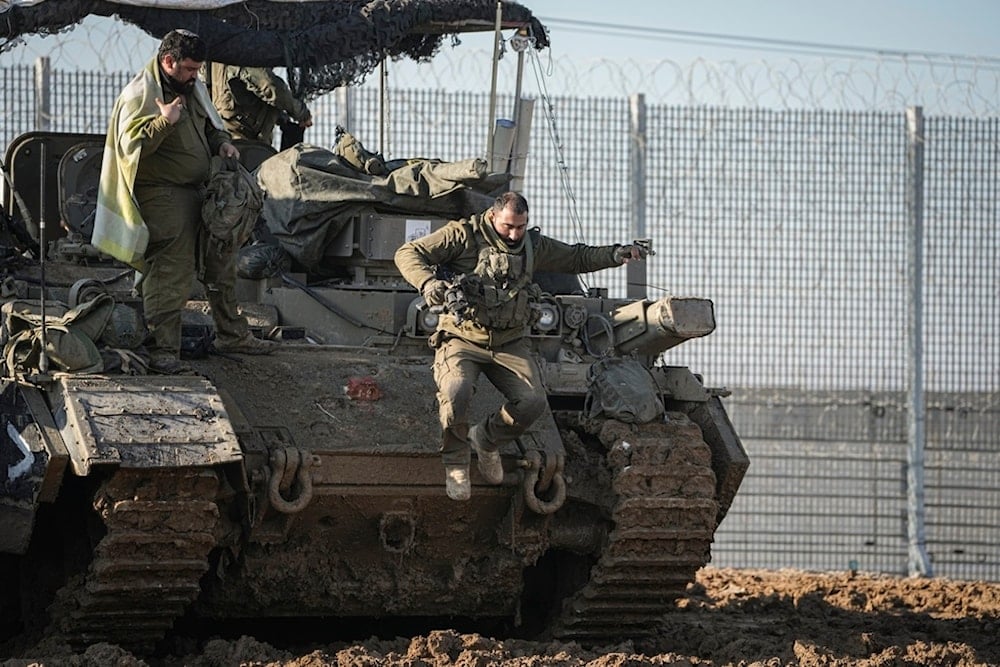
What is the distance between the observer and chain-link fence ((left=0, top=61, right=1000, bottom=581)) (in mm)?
18844

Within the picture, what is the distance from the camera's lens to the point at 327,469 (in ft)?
34.2

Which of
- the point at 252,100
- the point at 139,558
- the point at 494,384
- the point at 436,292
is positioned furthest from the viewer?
the point at 252,100

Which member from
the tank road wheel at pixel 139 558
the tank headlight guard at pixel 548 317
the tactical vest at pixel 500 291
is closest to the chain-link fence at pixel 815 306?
the tank headlight guard at pixel 548 317

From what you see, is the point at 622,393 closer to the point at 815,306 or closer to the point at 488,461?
the point at 488,461

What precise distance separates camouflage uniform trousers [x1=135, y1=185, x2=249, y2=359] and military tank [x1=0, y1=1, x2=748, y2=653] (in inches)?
6.9

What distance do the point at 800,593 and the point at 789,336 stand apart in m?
4.09

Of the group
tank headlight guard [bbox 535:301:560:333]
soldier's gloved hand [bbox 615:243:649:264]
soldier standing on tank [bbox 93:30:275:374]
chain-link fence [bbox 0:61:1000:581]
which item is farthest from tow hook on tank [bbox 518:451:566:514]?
chain-link fence [bbox 0:61:1000:581]

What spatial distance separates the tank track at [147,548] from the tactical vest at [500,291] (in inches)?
66.3

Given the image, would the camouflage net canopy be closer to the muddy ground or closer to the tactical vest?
the tactical vest

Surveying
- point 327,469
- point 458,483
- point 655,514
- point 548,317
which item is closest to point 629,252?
point 548,317

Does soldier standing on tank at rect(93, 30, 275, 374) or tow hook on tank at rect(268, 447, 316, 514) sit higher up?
soldier standing on tank at rect(93, 30, 275, 374)

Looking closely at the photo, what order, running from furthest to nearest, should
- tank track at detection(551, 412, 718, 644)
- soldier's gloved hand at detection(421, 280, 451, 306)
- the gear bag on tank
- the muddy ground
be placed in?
the gear bag on tank → tank track at detection(551, 412, 718, 644) → soldier's gloved hand at detection(421, 280, 451, 306) → the muddy ground

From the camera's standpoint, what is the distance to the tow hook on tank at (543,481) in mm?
10711

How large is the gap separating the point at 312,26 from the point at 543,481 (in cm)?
445
